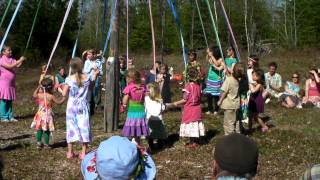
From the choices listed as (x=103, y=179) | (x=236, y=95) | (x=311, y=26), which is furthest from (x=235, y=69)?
(x=311, y=26)

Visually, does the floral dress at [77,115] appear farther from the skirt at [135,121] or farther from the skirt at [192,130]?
the skirt at [192,130]

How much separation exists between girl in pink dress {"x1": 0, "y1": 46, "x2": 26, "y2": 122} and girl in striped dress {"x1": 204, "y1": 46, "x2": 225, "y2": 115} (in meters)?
3.82

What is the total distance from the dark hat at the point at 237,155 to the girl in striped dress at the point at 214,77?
25.7ft

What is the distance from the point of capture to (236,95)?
8.62 m

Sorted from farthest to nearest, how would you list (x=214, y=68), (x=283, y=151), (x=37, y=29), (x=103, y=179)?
(x=37, y=29) → (x=214, y=68) → (x=283, y=151) → (x=103, y=179)

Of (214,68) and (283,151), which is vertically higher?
(214,68)

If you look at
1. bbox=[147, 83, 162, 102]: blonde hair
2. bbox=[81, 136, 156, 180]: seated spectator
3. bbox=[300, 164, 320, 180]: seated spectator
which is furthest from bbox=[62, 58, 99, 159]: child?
bbox=[300, 164, 320, 180]: seated spectator

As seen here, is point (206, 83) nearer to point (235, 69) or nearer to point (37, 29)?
point (235, 69)

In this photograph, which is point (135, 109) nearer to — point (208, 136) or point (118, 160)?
point (208, 136)

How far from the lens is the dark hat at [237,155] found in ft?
8.57

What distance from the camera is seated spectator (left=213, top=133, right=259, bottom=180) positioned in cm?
261

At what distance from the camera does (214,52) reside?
35.4ft

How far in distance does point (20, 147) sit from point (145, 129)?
6.82 feet

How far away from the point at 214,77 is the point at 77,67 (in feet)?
14.6
